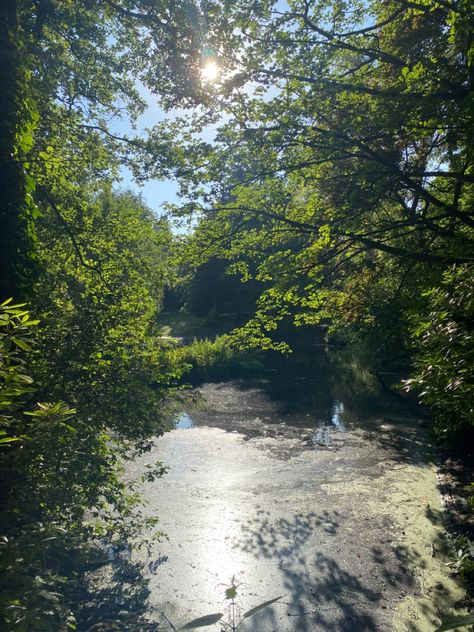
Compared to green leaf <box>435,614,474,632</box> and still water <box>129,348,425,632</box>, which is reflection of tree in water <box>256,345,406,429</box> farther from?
green leaf <box>435,614,474,632</box>

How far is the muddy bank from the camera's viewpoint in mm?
4355

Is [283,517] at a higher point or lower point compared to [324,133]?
lower

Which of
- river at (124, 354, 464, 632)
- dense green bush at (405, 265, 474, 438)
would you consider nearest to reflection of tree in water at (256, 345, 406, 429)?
river at (124, 354, 464, 632)

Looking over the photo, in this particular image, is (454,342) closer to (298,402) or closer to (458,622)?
(458,622)

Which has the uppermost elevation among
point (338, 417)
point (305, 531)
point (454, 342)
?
point (454, 342)

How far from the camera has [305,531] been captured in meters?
5.95

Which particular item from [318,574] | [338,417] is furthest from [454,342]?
[338,417]

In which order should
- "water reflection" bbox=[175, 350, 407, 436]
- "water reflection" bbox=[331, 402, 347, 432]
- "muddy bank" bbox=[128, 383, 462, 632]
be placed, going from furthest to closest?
"water reflection" bbox=[175, 350, 407, 436], "water reflection" bbox=[331, 402, 347, 432], "muddy bank" bbox=[128, 383, 462, 632]

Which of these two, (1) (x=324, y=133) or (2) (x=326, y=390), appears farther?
(2) (x=326, y=390)

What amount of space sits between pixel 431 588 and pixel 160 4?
786 cm

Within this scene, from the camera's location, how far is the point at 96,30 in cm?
721

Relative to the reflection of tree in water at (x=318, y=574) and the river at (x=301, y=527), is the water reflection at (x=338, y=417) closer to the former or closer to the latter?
the river at (x=301, y=527)

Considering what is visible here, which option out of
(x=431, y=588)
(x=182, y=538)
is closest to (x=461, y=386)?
(x=431, y=588)

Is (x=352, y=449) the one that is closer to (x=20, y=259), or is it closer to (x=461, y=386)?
(x=461, y=386)
